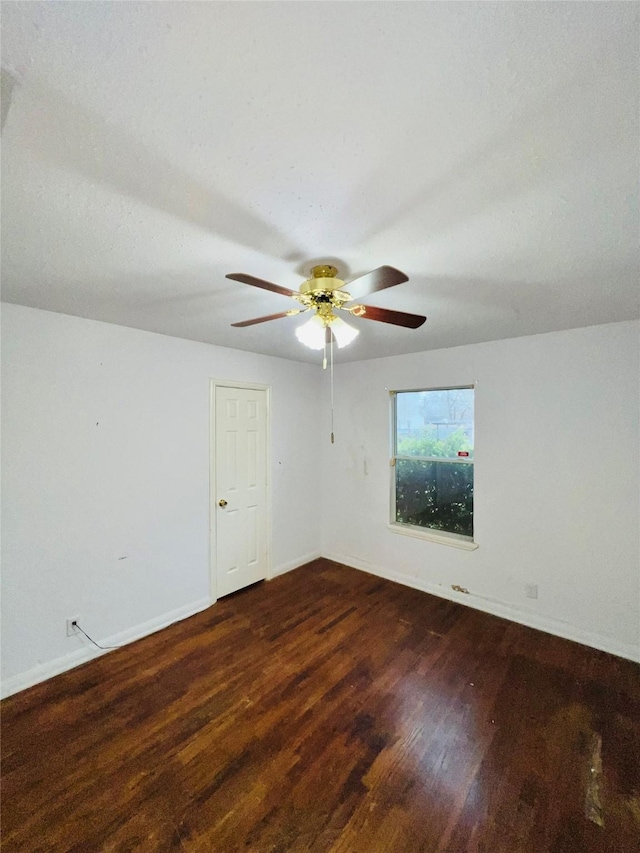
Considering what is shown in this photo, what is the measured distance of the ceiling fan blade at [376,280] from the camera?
1220 millimetres

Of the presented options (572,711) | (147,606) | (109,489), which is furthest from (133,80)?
(572,711)

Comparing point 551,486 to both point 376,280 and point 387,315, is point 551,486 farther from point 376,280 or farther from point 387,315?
point 376,280

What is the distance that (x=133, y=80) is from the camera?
758mm

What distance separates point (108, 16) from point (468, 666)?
3346 millimetres

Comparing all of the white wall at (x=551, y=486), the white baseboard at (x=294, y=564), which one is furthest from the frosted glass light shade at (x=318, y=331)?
the white baseboard at (x=294, y=564)

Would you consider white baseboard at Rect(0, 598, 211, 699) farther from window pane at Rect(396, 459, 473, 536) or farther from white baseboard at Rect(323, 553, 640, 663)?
window pane at Rect(396, 459, 473, 536)

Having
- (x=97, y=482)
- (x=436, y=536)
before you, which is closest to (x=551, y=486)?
(x=436, y=536)

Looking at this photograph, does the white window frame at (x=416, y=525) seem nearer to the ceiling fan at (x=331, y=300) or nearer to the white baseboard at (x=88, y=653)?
the ceiling fan at (x=331, y=300)

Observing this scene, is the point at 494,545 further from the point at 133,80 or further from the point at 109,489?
the point at 133,80

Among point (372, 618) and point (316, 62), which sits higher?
point (316, 62)

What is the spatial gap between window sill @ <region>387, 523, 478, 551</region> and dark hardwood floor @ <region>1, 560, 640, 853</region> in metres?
0.70

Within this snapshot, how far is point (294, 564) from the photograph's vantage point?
398 cm

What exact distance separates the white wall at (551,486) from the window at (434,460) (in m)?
0.15

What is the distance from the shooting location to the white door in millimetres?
3273
